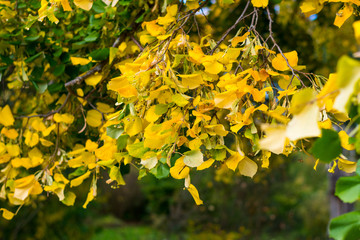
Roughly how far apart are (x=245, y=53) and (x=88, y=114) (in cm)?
66

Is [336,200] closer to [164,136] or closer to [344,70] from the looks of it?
[164,136]

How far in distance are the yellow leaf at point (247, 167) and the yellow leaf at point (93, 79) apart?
615 mm

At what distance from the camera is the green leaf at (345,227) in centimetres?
57

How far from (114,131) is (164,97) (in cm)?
17

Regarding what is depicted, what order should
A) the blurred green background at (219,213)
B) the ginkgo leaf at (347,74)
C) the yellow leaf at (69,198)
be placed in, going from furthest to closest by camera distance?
the blurred green background at (219,213), the yellow leaf at (69,198), the ginkgo leaf at (347,74)

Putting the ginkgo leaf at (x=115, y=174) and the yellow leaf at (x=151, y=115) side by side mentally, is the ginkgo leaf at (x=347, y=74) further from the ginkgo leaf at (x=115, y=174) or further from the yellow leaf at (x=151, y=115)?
the ginkgo leaf at (x=115, y=174)

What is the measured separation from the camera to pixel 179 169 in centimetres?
86

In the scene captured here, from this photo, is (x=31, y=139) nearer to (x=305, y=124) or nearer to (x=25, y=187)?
(x=25, y=187)

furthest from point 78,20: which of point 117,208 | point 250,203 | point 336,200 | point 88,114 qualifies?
point 117,208

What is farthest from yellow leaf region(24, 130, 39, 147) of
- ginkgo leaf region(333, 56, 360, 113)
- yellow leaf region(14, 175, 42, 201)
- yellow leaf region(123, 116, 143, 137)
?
ginkgo leaf region(333, 56, 360, 113)

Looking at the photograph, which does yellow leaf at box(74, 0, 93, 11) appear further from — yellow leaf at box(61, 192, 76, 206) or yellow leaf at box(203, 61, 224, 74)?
yellow leaf at box(61, 192, 76, 206)

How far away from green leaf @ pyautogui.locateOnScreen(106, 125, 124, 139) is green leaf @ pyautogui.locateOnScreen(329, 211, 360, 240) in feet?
1.78

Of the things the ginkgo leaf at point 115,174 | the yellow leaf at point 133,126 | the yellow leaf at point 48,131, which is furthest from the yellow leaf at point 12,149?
the yellow leaf at point 133,126

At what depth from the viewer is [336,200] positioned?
2.87 meters
